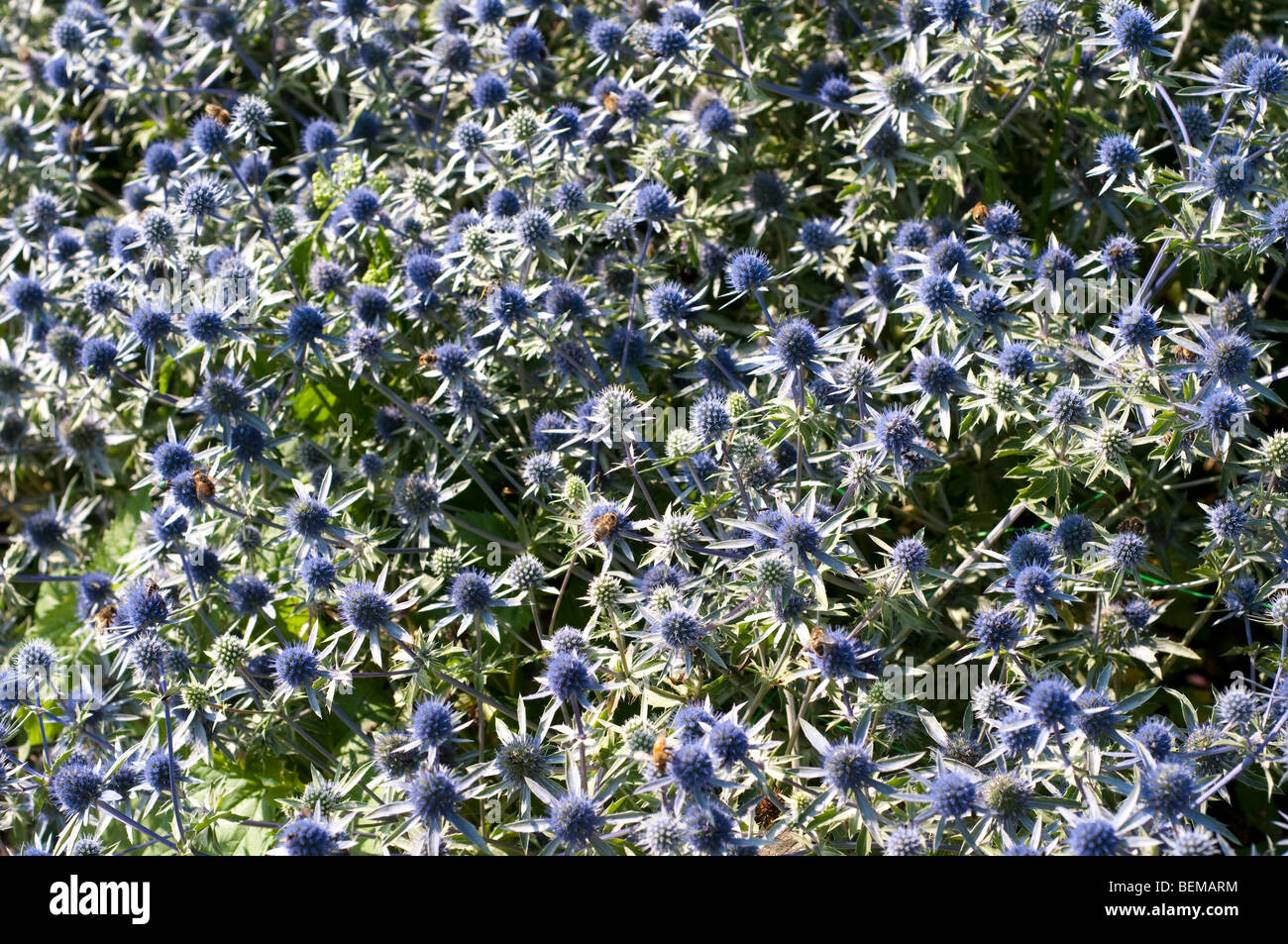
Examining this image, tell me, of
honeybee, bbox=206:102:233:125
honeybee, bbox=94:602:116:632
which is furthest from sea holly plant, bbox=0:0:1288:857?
honeybee, bbox=206:102:233:125

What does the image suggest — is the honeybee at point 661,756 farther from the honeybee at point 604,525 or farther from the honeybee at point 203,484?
the honeybee at point 203,484

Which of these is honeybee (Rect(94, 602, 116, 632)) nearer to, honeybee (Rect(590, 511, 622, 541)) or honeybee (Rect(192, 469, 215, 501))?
honeybee (Rect(192, 469, 215, 501))

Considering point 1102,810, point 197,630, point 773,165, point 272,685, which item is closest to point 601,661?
point 272,685

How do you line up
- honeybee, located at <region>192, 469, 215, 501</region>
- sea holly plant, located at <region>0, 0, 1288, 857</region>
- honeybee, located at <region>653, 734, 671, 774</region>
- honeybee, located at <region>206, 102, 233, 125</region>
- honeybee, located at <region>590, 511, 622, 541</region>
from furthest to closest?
honeybee, located at <region>206, 102, 233, 125</region> < honeybee, located at <region>192, 469, 215, 501</region> < honeybee, located at <region>590, 511, 622, 541</region> < sea holly plant, located at <region>0, 0, 1288, 857</region> < honeybee, located at <region>653, 734, 671, 774</region>

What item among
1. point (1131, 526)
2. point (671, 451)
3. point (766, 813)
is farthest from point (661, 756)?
point (1131, 526)

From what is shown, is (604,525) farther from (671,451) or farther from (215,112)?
(215,112)

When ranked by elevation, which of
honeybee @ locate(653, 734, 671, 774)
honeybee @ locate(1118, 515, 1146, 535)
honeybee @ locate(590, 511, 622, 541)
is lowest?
honeybee @ locate(653, 734, 671, 774)

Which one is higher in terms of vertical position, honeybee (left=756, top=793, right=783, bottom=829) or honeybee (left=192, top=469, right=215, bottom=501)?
honeybee (left=192, top=469, right=215, bottom=501)
